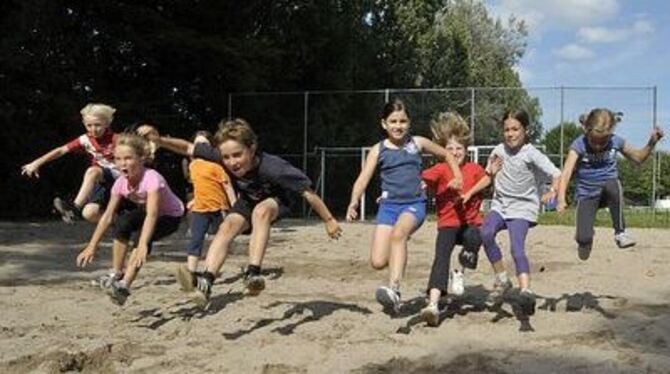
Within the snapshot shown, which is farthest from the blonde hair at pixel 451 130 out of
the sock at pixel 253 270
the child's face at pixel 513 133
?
the sock at pixel 253 270

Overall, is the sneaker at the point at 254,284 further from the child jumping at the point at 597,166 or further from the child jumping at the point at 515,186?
the child jumping at the point at 597,166

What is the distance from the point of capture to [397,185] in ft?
25.2

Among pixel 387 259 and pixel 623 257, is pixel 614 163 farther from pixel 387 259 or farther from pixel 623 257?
pixel 623 257

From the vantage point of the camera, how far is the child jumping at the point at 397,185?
7547 mm

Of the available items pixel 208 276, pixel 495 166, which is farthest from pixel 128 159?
pixel 495 166

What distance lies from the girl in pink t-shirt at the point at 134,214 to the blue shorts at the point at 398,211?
1.90 meters

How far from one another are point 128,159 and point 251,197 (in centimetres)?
113

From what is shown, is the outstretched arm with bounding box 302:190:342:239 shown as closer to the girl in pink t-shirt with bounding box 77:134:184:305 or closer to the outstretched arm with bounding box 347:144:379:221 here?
the outstretched arm with bounding box 347:144:379:221

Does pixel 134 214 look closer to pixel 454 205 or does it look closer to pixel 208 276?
pixel 208 276

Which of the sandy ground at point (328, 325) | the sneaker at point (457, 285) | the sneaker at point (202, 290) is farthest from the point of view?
the sneaker at point (457, 285)

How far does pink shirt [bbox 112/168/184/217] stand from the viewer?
7812mm

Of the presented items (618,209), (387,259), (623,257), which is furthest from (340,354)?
(623,257)

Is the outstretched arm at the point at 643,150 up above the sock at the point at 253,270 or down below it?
above

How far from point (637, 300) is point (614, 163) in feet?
4.45
